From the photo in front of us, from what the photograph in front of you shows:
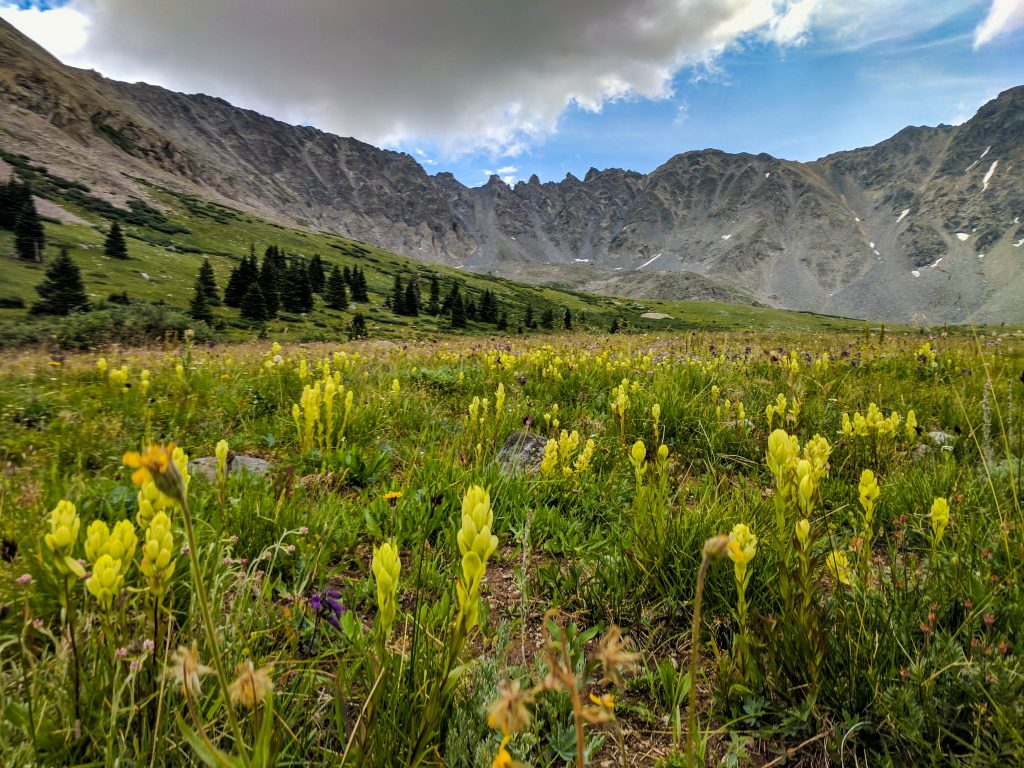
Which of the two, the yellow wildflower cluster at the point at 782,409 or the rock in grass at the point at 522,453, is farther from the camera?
the rock in grass at the point at 522,453

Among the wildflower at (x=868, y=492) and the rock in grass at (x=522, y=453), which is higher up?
the wildflower at (x=868, y=492)

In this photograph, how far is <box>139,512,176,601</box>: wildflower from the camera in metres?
1.39

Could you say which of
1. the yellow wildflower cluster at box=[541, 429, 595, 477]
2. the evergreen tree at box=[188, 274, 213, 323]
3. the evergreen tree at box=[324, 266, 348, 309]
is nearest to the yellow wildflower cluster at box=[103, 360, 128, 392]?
the yellow wildflower cluster at box=[541, 429, 595, 477]

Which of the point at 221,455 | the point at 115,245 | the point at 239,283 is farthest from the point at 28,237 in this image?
the point at 221,455

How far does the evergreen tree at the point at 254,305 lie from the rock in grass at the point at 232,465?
6935cm

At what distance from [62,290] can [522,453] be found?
6506 cm

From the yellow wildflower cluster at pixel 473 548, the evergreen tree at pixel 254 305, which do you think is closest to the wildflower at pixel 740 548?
the yellow wildflower cluster at pixel 473 548

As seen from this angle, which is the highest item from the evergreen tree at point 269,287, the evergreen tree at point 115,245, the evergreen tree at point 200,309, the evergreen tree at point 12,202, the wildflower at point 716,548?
the evergreen tree at point 12,202

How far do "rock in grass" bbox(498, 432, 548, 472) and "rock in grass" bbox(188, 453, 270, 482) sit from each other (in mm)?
1897

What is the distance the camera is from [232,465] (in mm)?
3863

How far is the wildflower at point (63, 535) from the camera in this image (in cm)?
136

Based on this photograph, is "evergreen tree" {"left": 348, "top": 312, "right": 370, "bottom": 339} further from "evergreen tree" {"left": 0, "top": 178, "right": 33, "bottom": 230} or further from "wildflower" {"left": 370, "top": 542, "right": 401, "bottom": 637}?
"evergreen tree" {"left": 0, "top": 178, "right": 33, "bottom": 230}

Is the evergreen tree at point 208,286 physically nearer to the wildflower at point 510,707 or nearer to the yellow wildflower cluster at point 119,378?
the yellow wildflower cluster at point 119,378

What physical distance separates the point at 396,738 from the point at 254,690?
2.05 ft
